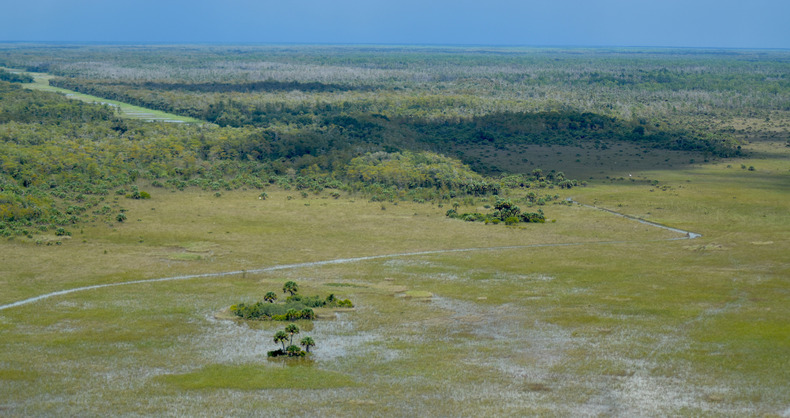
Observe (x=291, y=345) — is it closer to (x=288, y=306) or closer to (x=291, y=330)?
(x=291, y=330)

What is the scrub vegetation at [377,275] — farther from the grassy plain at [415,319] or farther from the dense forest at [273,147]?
the dense forest at [273,147]

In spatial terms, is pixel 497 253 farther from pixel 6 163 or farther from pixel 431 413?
pixel 6 163

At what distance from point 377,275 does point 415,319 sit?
15499 millimetres

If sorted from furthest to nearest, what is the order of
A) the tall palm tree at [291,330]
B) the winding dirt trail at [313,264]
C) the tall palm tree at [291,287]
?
the winding dirt trail at [313,264], the tall palm tree at [291,287], the tall palm tree at [291,330]

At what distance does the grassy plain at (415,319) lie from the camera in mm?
40031

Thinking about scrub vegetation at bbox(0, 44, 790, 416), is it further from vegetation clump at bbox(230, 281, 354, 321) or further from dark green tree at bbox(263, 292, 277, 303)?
dark green tree at bbox(263, 292, 277, 303)

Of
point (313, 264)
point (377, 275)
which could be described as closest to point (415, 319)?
point (377, 275)

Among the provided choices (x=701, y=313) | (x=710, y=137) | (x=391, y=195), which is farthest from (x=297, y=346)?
(x=710, y=137)

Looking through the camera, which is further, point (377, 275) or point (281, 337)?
point (377, 275)

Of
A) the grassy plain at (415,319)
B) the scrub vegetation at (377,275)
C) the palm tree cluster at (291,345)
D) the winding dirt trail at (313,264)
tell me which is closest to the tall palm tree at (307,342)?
the palm tree cluster at (291,345)

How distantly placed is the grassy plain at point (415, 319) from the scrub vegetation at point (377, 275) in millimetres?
257

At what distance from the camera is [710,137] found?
17025cm

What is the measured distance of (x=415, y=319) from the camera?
55406mm

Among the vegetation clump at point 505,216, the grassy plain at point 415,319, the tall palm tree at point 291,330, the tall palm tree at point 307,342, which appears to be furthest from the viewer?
the vegetation clump at point 505,216
